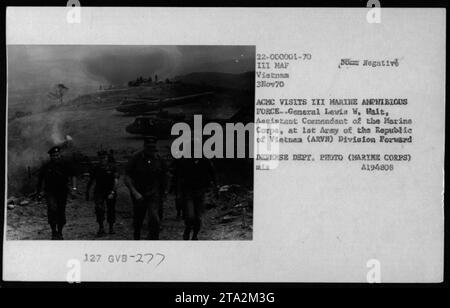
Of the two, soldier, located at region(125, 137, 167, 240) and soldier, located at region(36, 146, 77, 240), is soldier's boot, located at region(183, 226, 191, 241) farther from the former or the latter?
soldier, located at region(36, 146, 77, 240)

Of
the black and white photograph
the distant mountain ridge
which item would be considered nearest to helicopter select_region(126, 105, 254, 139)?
the black and white photograph

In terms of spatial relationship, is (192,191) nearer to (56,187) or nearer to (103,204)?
(103,204)

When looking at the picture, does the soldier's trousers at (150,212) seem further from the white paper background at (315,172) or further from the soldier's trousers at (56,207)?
the soldier's trousers at (56,207)

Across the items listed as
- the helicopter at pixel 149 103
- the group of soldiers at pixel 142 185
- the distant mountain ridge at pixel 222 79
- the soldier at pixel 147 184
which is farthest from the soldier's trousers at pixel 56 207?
the distant mountain ridge at pixel 222 79

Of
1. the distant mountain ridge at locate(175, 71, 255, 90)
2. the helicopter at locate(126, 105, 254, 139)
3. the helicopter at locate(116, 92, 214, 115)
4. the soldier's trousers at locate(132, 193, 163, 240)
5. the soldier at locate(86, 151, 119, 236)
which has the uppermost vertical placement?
the distant mountain ridge at locate(175, 71, 255, 90)

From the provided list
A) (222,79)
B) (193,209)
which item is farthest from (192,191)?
(222,79)
